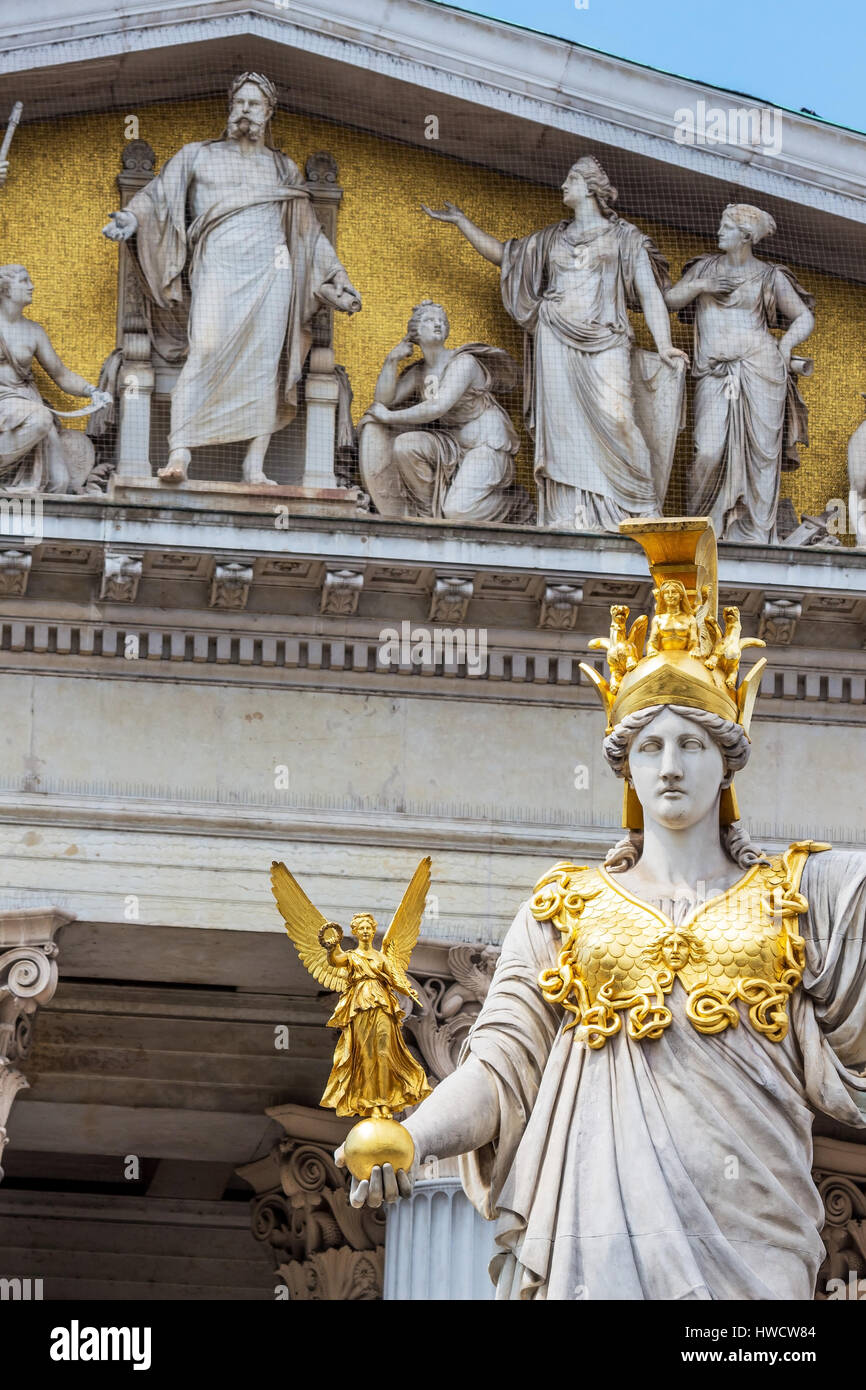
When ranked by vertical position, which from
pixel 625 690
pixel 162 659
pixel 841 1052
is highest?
pixel 162 659

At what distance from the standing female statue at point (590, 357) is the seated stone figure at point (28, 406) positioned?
2273 millimetres

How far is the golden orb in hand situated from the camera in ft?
25.1

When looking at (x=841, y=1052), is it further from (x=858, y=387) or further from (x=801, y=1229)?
(x=858, y=387)

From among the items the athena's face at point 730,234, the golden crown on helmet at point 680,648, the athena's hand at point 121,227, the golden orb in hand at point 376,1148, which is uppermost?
the athena's face at point 730,234

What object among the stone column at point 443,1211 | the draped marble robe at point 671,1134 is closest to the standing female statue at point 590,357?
the stone column at point 443,1211

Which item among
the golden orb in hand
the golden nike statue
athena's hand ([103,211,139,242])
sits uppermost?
athena's hand ([103,211,139,242])

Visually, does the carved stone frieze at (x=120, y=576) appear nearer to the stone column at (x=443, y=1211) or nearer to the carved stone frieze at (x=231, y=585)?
the carved stone frieze at (x=231, y=585)

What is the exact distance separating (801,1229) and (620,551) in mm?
10162

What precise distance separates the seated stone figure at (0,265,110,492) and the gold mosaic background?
0.24 metres

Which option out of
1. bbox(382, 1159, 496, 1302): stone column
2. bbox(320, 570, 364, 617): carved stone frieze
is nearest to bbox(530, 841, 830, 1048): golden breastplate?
bbox(382, 1159, 496, 1302): stone column

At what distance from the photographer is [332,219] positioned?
19391 mm

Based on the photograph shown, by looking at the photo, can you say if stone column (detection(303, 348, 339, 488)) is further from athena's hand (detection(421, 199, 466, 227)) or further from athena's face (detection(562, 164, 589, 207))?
athena's face (detection(562, 164, 589, 207))

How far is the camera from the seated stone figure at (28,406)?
729 inches
